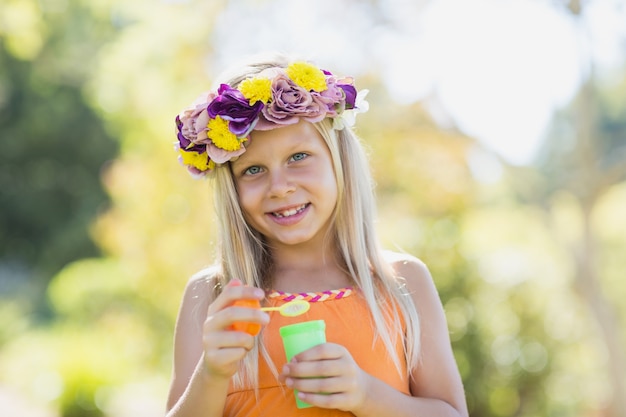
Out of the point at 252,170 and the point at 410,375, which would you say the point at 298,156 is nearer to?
the point at 252,170

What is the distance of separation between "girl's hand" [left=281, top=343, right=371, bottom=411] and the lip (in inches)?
→ 21.9

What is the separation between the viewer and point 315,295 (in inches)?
107

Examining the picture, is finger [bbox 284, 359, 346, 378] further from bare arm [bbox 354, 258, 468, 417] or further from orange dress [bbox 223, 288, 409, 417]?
orange dress [bbox 223, 288, 409, 417]

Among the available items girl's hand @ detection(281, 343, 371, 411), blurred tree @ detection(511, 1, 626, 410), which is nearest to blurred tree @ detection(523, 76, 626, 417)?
blurred tree @ detection(511, 1, 626, 410)

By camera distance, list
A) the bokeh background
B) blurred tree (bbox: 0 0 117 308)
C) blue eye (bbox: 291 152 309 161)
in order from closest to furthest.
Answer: blue eye (bbox: 291 152 309 161)
the bokeh background
blurred tree (bbox: 0 0 117 308)

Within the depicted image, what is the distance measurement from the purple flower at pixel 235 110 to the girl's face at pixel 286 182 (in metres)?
0.08

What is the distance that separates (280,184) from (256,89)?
34cm

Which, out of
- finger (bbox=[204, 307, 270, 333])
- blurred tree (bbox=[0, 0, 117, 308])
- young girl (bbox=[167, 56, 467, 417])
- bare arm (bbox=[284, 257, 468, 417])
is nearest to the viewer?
finger (bbox=[204, 307, 270, 333])

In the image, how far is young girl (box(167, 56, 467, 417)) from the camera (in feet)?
8.50

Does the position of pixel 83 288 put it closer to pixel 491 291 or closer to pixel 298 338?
pixel 491 291

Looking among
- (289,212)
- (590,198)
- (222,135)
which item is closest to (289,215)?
(289,212)

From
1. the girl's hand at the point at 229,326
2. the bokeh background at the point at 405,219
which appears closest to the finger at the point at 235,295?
the girl's hand at the point at 229,326

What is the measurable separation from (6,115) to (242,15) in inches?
710

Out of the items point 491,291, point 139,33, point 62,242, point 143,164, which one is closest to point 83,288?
point 143,164
